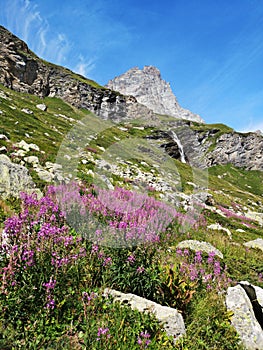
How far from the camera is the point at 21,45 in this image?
2574 inches

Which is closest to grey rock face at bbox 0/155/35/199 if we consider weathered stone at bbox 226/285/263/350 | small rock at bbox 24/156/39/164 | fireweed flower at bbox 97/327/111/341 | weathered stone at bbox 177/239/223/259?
small rock at bbox 24/156/39/164

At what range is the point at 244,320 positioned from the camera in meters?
4.98

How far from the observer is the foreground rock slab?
13.7 feet

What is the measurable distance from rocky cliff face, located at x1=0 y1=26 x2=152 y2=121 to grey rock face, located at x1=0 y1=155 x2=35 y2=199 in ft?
179

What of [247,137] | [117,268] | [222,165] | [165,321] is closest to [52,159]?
[117,268]

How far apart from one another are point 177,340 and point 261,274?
5729 millimetres

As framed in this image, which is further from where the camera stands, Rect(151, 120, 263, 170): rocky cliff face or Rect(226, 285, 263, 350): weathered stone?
Rect(151, 120, 263, 170): rocky cliff face

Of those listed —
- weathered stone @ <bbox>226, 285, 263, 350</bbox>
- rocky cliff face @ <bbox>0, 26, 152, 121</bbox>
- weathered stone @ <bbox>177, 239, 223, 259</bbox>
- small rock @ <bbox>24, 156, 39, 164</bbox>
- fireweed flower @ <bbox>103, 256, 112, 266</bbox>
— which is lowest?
weathered stone @ <bbox>226, 285, 263, 350</bbox>

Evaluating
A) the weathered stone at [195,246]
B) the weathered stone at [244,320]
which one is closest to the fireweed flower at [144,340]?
the weathered stone at [244,320]

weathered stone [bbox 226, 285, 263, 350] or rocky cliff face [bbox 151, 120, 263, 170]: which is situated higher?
rocky cliff face [bbox 151, 120, 263, 170]

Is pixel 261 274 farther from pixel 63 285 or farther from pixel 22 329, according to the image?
pixel 22 329

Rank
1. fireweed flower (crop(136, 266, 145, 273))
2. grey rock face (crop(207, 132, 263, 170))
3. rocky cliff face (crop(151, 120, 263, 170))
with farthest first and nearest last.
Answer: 1. grey rock face (crop(207, 132, 263, 170))
2. rocky cliff face (crop(151, 120, 263, 170))
3. fireweed flower (crop(136, 266, 145, 273))

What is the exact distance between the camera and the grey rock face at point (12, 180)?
866 cm

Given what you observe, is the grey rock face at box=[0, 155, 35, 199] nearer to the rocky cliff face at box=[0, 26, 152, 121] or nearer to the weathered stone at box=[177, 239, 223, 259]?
the weathered stone at box=[177, 239, 223, 259]
